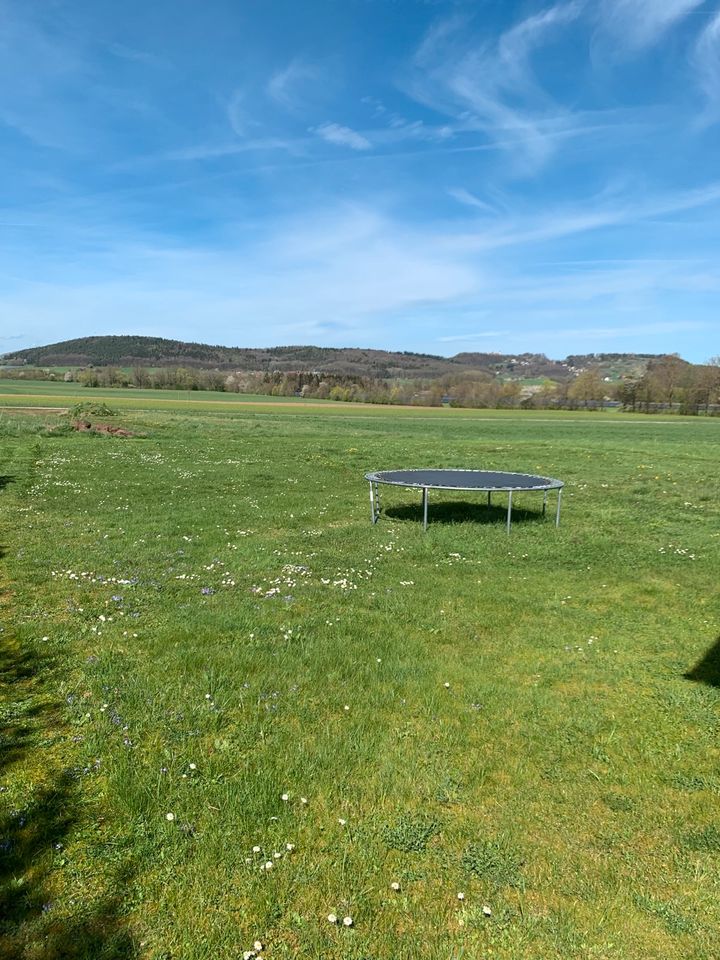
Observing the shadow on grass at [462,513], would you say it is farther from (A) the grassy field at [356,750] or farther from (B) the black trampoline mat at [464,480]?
(A) the grassy field at [356,750]

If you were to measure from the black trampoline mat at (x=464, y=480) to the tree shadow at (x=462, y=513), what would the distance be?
1123mm

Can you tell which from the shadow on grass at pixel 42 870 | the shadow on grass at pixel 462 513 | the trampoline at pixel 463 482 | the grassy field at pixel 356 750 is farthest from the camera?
the shadow on grass at pixel 462 513

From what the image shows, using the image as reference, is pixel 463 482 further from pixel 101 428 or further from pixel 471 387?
pixel 471 387

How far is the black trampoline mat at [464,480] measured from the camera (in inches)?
566

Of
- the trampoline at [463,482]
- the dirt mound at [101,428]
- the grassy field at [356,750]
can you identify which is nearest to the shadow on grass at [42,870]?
the grassy field at [356,750]

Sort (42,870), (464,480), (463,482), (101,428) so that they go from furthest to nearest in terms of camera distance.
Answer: (101,428) → (464,480) → (463,482) → (42,870)

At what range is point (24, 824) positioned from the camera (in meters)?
4.59

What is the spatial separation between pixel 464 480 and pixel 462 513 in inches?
81.6

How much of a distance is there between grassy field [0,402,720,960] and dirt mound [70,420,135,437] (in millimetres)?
26558

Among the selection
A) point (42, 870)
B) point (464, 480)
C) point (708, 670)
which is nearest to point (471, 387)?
point (464, 480)

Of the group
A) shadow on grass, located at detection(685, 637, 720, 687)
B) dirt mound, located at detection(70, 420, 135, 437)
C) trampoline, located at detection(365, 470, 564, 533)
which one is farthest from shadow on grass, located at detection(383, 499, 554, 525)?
dirt mound, located at detection(70, 420, 135, 437)

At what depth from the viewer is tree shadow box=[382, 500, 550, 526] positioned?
647 inches

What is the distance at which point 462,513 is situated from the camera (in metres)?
17.3

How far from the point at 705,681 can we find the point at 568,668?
1.57 meters
